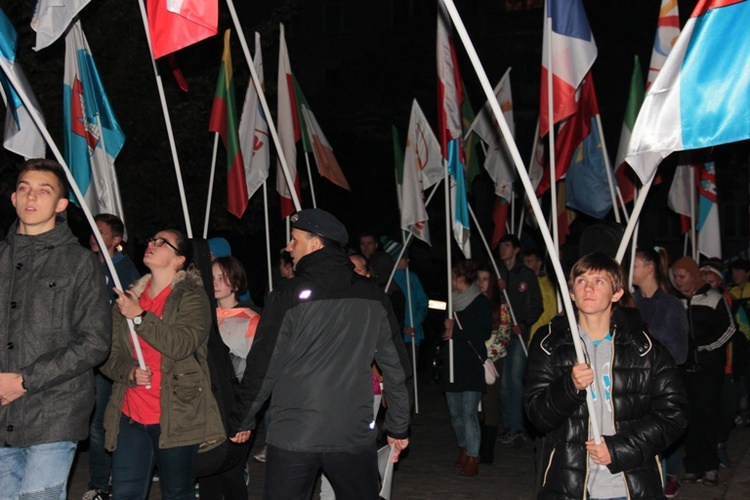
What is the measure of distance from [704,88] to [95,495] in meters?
5.16

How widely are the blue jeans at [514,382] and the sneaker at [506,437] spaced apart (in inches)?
2.9

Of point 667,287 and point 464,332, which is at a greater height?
point 667,287

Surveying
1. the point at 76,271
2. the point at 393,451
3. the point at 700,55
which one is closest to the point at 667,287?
the point at 393,451

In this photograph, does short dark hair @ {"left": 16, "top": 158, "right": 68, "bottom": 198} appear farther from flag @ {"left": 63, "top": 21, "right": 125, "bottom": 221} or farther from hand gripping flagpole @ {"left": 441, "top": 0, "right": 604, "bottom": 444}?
flag @ {"left": 63, "top": 21, "right": 125, "bottom": 221}

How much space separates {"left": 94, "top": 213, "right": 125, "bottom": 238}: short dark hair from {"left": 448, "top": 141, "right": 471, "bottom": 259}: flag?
12.2 feet

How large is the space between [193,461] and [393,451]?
1138mm

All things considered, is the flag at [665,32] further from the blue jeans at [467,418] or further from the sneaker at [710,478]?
the sneaker at [710,478]

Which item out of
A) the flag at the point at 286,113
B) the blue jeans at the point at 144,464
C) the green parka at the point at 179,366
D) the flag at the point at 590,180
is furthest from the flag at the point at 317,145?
the blue jeans at the point at 144,464

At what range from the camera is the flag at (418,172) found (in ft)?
38.6

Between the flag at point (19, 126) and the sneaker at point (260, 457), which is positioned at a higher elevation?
the flag at point (19, 126)

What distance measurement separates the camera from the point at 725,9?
4.32 meters

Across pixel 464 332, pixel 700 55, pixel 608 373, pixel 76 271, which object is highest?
pixel 700 55

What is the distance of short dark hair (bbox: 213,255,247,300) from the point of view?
22.5 ft

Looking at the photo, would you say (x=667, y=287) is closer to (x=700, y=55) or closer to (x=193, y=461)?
(x=700, y=55)
